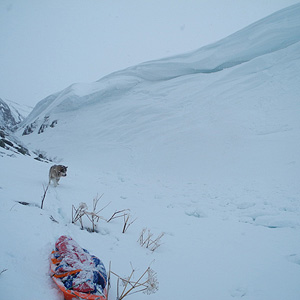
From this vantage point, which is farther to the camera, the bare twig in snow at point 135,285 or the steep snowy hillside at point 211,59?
the steep snowy hillside at point 211,59

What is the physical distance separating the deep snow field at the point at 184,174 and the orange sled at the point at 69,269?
0.07m

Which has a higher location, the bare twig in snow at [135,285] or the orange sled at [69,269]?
the orange sled at [69,269]

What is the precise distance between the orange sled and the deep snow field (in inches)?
2.7

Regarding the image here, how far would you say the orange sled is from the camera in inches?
48.0

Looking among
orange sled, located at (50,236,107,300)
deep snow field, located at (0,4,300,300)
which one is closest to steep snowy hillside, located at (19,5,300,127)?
deep snow field, located at (0,4,300,300)

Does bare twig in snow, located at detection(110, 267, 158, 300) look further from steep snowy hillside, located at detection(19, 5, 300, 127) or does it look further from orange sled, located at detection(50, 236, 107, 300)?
steep snowy hillside, located at detection(19, 5, 300, 127)

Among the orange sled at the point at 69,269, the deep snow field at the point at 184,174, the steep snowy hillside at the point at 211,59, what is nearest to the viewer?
the orange sled at the point at 69,269

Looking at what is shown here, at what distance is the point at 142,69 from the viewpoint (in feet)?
73.0

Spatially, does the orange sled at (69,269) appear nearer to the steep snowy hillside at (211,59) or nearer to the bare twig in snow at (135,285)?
the bare twig in snow at (135,285)

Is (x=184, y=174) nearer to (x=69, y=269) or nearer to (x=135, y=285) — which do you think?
(x=135, y=285)

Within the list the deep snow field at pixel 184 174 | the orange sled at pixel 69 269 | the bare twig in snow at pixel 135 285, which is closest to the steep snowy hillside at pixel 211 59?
the deep snow field at pixel 184 174

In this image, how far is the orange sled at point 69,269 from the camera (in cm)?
122

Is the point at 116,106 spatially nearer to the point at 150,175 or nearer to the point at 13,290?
the point at 150,175

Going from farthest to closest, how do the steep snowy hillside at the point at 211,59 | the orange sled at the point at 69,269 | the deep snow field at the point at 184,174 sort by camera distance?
the steep snowy hillside at the point at 211,59
the deep snow field at the point at 184,174
the orange sled at the point at 69,269
